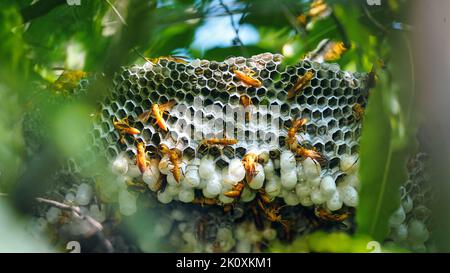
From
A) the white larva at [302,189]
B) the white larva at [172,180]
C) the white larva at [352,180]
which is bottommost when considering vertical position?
the white larva at [302,189]

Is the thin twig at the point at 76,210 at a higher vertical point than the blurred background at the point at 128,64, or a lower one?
lower

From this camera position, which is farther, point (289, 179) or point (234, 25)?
point (234, 25)

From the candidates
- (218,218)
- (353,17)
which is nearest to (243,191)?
(218,218)

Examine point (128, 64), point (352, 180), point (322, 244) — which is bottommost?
point (322, 244)

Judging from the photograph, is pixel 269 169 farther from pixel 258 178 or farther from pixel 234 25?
pixel 234 25

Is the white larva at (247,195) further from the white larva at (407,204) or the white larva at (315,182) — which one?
the white larva at (407,204)

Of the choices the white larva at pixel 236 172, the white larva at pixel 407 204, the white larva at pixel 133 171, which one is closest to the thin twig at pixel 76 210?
the white larva at pixel 133 171

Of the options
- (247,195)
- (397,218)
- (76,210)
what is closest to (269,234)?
(247,195)
